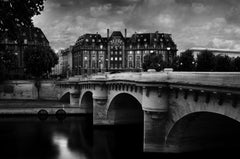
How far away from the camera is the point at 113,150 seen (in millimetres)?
37812

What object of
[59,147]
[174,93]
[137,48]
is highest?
[137,48]

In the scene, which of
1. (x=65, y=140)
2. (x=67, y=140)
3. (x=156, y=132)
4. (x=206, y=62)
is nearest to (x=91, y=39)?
(x=206, y=62)

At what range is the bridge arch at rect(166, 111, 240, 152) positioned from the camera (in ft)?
90.3

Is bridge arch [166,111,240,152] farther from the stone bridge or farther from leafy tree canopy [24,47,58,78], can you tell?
leafy tree canopy [24,47,58,78]

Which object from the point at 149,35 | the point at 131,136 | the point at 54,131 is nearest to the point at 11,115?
the point at 54,131

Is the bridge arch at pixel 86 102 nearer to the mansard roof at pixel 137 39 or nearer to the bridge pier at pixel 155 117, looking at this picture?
the bridge pier at pixel 155 117

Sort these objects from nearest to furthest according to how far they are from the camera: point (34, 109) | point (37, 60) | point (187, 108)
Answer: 1. point (187, 108)
2. point (34, 109)
3. point (37, 60)

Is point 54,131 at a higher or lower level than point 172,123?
lower

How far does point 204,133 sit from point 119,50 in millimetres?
115633

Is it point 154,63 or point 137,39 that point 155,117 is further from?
point 137,39

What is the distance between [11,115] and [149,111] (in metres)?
46.4

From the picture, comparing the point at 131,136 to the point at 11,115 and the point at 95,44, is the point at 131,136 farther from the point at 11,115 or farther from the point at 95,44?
the point at 95,44

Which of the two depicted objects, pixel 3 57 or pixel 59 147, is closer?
pixel 3 57

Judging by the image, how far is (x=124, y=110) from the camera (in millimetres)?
51625
